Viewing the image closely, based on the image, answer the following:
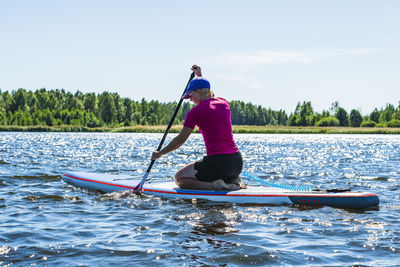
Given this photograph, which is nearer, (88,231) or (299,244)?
(299,244)

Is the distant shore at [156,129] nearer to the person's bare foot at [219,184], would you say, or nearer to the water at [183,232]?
the person's bare foot at [219,184]

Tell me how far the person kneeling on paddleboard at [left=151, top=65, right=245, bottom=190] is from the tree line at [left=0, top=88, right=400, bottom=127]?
4086 inches

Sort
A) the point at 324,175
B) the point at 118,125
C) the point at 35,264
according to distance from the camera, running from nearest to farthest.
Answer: the point at 35,264 → the point at 324,175 → the point at 118,125

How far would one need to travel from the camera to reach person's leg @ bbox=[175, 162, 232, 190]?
7320 mm

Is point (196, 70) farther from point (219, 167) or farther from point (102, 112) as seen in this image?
point (102, 112)

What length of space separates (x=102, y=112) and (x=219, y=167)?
114 m

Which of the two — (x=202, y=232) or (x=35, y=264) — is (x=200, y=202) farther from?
(x=35, y=264)

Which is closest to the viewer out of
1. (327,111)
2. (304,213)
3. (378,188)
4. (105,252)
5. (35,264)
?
(35,264)

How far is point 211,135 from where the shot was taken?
6.85 meters

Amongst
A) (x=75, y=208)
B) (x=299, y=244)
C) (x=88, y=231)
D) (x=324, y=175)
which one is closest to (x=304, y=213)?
(x=299, y=244)

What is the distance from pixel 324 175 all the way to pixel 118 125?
360ft

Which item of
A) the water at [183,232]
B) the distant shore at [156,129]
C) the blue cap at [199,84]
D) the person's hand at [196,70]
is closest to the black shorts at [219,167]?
the water at [183,232]

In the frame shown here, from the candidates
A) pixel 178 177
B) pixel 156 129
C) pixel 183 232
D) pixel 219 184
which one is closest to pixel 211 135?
pixel 219 184

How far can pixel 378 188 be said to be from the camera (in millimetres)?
9422
